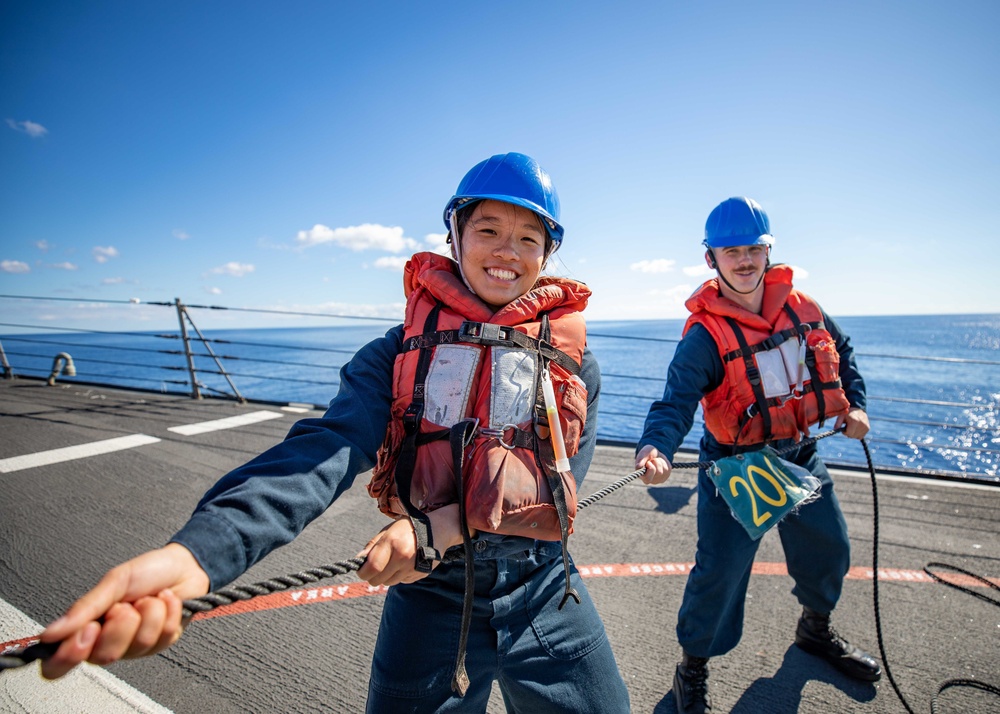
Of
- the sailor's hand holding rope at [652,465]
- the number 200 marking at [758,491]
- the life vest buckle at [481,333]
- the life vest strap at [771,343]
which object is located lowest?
the number 200 marking at [758,491]

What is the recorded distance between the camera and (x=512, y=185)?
59.0 inches

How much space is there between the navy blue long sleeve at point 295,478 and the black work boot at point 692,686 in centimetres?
133

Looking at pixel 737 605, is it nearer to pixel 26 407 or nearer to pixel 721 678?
pixel 721 678

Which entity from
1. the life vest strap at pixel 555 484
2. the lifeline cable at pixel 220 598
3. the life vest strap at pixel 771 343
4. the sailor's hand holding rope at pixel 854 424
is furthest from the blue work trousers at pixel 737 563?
the lifeline cable at pixel 220 598

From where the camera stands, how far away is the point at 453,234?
64.0 inches

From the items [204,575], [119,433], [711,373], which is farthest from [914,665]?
[119,433]

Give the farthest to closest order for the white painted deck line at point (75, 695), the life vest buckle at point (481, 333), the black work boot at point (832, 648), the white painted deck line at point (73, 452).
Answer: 1. the white painted deck line at point (73, 452)
2. the black work boot at point (832, 648)
3. the white painted deck line at point (75, 695)
4. the life vest buckle at point (481, 333)

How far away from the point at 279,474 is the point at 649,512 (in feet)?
11.6

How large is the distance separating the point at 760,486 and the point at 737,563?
1.18ft

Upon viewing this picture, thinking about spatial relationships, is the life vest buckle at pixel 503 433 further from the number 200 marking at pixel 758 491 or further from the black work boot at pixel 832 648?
the black work boot at pixel 832 648

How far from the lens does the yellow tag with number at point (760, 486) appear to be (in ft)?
6.65

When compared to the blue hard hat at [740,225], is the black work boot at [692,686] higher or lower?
lower

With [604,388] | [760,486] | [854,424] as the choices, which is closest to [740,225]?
[854,424]

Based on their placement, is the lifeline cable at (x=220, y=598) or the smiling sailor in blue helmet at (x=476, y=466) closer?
the lifeline cable at (x=220, y=598)
